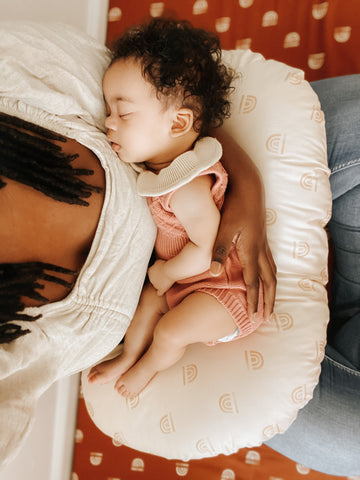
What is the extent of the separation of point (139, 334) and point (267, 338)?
33cm

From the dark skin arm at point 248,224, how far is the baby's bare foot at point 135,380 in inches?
12.2

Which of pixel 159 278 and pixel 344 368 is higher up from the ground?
pixel 159 278

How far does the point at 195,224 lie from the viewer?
86cm

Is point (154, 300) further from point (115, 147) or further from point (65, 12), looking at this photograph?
point (65, 12)

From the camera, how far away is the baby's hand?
38.5 inches

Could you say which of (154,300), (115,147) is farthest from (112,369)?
(115,147)

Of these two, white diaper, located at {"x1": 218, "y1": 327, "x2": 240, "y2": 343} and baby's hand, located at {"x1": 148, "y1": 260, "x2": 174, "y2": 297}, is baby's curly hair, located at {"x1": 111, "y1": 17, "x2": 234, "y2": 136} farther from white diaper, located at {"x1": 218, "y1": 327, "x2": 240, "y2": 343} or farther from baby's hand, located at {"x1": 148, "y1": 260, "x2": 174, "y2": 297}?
white diaper, located at {"x1": 218, "y1": 327, "x2": 240, "y2": 343}

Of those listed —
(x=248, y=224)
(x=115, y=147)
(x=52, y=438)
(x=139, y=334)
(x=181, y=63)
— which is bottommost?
(x=52, y=438)

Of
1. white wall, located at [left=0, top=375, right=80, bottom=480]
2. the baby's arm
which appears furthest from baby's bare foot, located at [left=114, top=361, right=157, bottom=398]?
white wall, located at [left=0, top=375, right=80, bottom=480]

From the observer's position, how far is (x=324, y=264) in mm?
1045

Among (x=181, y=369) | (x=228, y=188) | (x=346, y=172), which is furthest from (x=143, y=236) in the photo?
(x=346, y=172)

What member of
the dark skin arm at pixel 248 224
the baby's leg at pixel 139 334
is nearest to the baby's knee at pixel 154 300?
the baby's leg at pixel 139 334

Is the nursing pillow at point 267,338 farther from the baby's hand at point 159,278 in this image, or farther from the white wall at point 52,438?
the white wall at point 52,438

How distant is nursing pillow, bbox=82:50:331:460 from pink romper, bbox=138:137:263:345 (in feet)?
0.28
